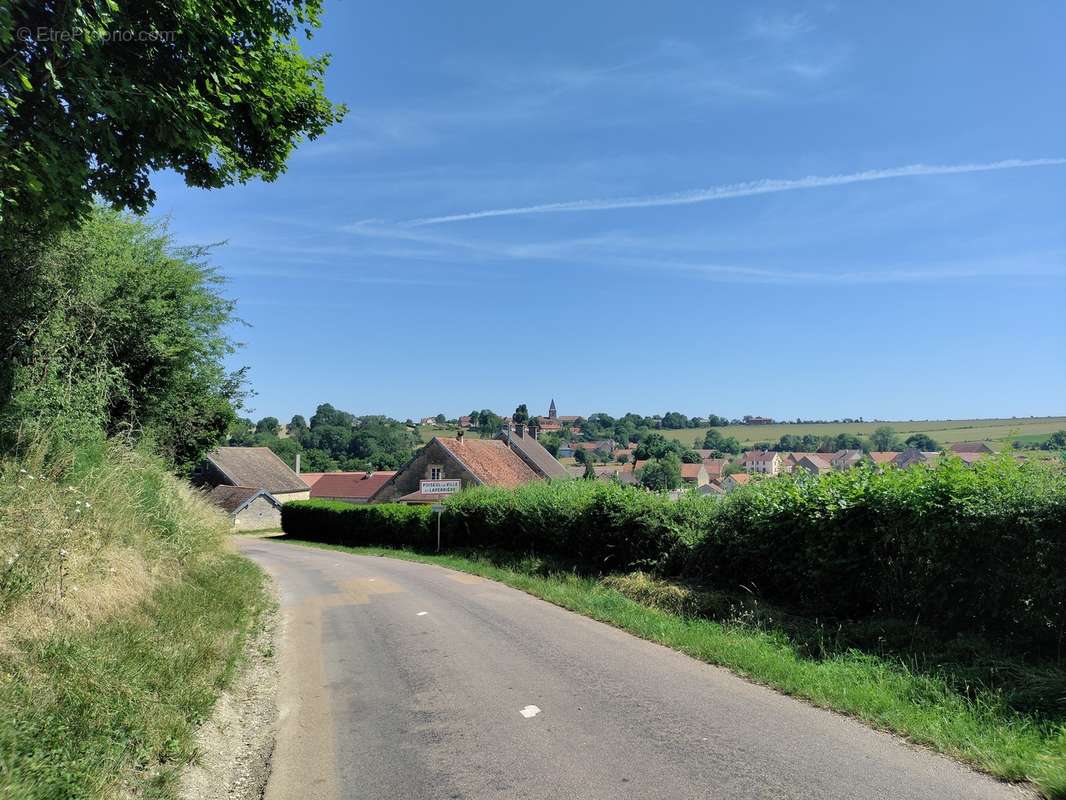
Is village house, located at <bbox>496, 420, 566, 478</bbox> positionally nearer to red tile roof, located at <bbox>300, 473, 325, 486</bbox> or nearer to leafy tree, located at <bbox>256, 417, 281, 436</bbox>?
red tile roof, located at <bbox>300, 473, 325, 486</bbox>

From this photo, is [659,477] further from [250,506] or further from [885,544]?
[250,506]

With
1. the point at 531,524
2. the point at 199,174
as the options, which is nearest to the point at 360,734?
the point at 199,174

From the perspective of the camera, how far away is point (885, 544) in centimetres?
827

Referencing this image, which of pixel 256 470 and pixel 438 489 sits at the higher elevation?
pixel 438 489

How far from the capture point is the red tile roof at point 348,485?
6269 centimetres

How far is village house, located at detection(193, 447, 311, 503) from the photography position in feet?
180

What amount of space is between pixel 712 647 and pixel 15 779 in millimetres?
6848

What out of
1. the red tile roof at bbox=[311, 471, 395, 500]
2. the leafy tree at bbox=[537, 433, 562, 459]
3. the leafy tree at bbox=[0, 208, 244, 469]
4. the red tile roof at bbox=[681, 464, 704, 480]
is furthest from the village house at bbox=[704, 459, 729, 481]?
the leafy tree at bbox=[0, 208, 244, 469]

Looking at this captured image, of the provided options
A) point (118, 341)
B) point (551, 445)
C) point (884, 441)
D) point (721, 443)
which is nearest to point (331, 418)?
point (551, 445)

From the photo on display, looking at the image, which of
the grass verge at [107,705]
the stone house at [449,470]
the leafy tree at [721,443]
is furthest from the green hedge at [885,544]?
the leafy tree at [721,443]

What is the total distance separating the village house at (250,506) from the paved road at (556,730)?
44.9m

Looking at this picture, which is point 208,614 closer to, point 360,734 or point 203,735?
point 203,735

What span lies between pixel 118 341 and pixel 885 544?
14.3m

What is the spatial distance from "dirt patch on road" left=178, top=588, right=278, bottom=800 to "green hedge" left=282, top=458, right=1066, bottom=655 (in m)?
7.48
